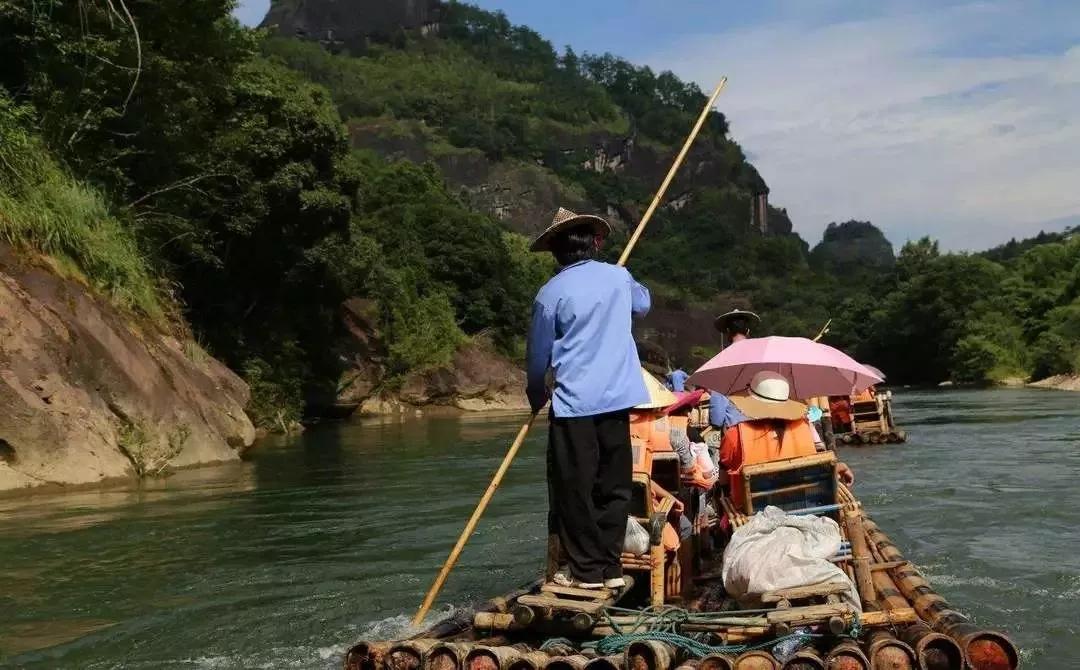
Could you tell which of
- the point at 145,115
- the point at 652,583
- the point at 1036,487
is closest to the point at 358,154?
the point at 145,115

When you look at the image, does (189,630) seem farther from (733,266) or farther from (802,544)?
(733,266)

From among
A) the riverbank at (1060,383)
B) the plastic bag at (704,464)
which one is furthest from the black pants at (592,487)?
the riverbank at (1060,383)

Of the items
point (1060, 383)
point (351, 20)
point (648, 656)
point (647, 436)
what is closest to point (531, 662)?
point (648, 656)

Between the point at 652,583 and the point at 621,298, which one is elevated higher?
the point at 621,298

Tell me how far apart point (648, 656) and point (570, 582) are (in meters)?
0.72

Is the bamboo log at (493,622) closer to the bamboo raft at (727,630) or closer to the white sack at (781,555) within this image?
the bamboo raft at (727,630)

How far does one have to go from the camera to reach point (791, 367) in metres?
8.88

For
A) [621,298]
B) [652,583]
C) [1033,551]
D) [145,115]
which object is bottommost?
[1033,551]

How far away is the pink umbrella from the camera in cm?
824

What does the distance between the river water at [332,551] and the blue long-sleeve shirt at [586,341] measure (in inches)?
86.8

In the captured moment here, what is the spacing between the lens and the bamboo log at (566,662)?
4.61 meters

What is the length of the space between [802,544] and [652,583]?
0.98 metres

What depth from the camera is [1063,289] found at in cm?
5756

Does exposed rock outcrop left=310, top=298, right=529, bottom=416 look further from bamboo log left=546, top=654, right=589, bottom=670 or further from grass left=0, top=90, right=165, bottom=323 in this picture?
bamboo log left=546, top=654, right=589, bottom=670
